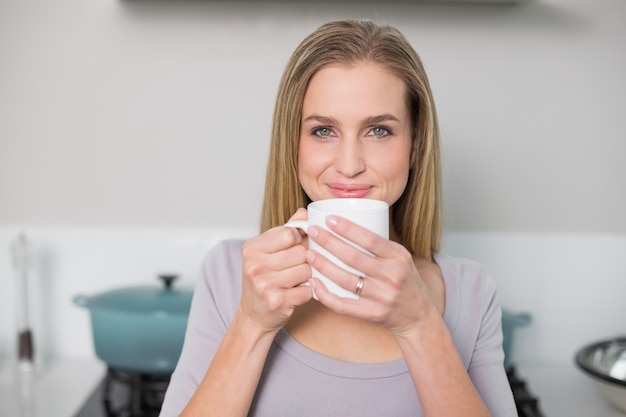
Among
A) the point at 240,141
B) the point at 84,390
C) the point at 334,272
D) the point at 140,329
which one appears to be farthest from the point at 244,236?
the point at 334,272

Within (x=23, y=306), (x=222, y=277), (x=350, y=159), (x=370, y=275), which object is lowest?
(x=23, y=306)

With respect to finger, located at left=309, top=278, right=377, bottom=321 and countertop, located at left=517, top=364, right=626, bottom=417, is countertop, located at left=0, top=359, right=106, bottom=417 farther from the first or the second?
countertop, located at left=517, top=364, right=626, bottom=417

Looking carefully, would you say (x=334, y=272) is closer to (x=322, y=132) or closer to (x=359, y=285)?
(x=359, y=285)

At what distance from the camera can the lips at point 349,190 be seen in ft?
3.25

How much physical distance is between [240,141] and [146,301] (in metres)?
0.45

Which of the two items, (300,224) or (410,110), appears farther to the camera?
(410,110)

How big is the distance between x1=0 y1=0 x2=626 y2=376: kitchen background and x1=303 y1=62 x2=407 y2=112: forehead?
61 centimetres

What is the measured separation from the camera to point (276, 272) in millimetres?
832

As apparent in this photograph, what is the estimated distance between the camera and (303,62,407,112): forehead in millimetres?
999

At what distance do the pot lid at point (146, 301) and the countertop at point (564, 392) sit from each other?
0.78 m

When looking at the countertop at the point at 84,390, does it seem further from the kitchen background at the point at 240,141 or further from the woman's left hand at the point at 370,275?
the woman's left hand at the point at 370,275

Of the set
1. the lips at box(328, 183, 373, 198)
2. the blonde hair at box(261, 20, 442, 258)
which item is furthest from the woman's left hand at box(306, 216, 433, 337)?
the blonde hair at box(261, 20, 442, 258)

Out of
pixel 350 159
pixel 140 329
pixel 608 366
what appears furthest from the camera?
pixel 608 366

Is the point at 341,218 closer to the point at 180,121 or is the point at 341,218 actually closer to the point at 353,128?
the point at 353,128
